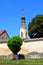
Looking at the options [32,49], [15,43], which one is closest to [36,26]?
[32,49]

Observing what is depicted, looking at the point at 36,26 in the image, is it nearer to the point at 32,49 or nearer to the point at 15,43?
the point at 32,49

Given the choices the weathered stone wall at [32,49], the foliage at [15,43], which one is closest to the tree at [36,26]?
the weathered stone wall at [32,49]

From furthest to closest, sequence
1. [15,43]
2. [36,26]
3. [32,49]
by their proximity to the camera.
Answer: [36,26] → [32,49] → [15,43]

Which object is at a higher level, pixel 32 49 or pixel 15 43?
pixel 15 43

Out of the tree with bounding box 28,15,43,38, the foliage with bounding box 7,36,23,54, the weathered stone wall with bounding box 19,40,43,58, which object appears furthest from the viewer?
the tree with bounding box 28,15,43,38

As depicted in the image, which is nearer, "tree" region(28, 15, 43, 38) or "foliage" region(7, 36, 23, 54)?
"foliage" region(7, 36, 23, 54)

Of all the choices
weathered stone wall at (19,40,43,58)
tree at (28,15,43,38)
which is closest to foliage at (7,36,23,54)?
weathered stone wall at (19,40,43,58)

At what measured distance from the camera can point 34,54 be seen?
35.4 m

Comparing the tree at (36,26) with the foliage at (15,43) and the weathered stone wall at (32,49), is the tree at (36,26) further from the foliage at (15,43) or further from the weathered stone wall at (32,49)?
the foliage at (15,43)

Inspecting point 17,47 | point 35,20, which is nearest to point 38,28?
point 35,20

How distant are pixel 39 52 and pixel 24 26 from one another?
54600mm

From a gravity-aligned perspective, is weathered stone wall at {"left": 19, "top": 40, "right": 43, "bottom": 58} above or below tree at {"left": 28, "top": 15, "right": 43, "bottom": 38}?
below

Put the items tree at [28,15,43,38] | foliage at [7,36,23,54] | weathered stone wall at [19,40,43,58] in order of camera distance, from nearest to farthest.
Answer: foliage at [7,36,23,54] → weathered stone wall at [19,40,43,58] → tree at [28,15,43,38]

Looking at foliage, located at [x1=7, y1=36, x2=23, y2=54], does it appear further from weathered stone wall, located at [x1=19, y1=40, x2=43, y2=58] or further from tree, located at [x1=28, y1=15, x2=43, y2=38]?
tree, located at [x1=28, y1=15, x2=43, y2=38]
